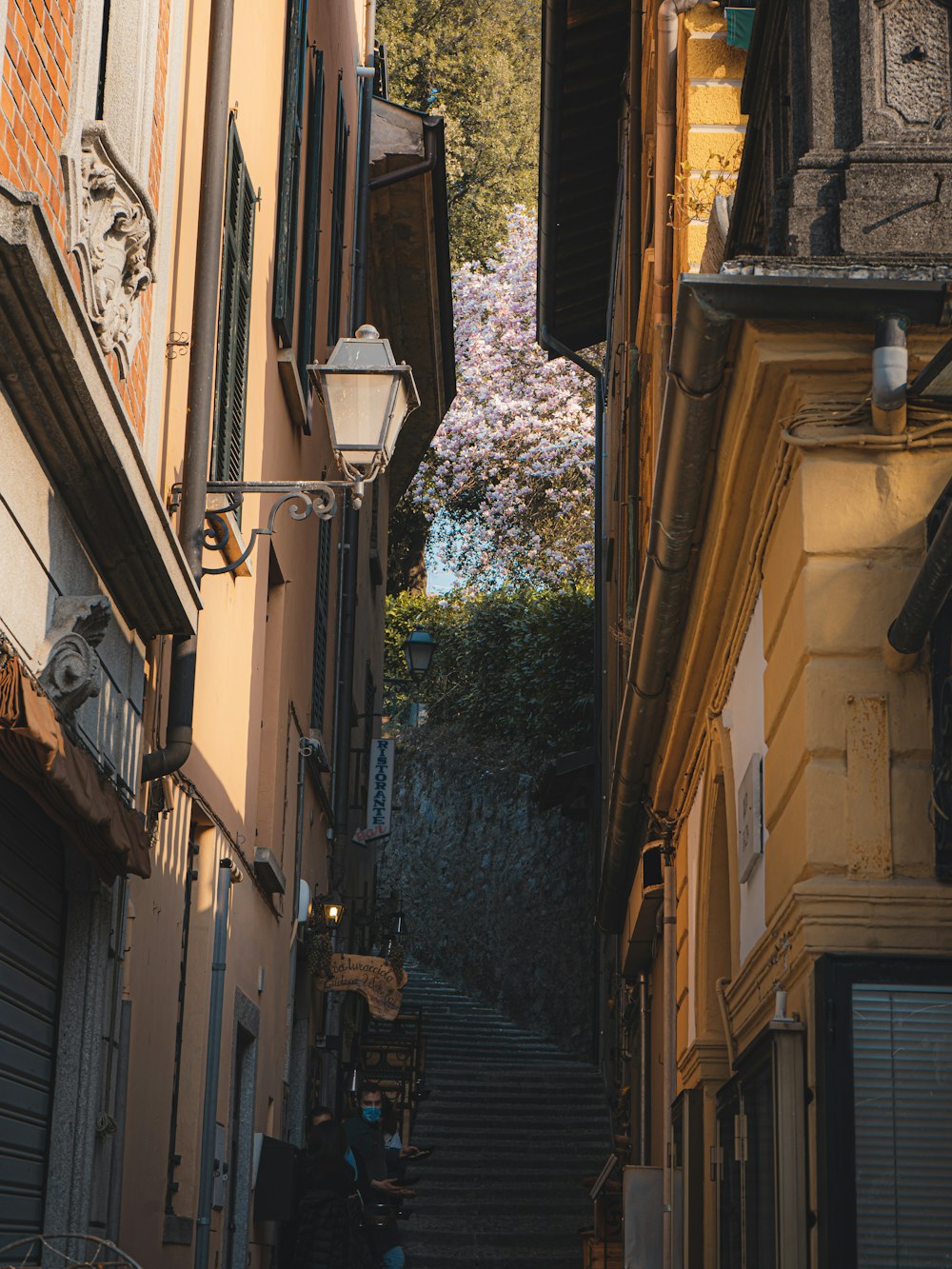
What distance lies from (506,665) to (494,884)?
440cm

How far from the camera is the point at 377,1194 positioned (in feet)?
41.0

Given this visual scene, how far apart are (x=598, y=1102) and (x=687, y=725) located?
12785 mm

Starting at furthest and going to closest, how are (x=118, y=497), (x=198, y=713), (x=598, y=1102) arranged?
(x=598, y=1102) → (x=198, y=713) → (x=118, y=497)

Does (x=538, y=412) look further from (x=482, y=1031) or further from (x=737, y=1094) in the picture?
(x=737, y=1094)

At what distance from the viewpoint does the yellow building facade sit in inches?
220

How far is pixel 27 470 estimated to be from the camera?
575 cm

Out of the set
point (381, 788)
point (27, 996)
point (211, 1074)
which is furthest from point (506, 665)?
point (27, 996)

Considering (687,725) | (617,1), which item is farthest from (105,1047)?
(617,1)

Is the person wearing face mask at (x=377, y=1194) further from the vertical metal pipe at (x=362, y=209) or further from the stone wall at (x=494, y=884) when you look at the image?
the stone wall at (x=494, y=884)

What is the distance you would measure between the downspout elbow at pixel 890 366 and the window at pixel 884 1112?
181 centimetres

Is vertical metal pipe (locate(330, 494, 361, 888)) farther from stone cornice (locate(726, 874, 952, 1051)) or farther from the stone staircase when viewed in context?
stone cornice (locate(726, 874, 952, 1051))

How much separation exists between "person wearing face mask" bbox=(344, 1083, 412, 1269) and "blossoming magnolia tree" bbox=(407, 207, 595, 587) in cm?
2234

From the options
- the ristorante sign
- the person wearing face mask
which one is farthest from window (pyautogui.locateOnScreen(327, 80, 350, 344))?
the person wearing face mask

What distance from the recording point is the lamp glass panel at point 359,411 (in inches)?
338
